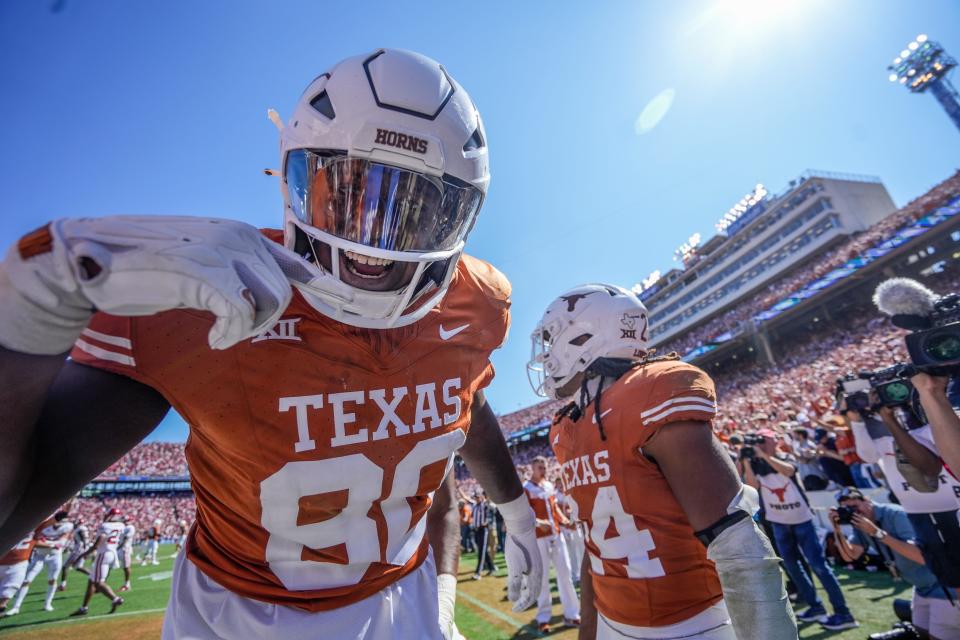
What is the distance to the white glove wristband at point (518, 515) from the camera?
246cm

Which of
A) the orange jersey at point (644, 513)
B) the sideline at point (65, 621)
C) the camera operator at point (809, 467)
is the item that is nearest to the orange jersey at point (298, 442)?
the orange jersey at point (644, 513)

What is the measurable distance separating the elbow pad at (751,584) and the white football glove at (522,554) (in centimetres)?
97

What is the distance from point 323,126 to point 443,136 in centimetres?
43

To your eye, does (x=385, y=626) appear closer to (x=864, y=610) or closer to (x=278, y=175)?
Result: (x=278, y=175)

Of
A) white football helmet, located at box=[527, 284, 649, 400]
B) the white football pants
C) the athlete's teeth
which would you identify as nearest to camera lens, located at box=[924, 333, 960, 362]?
white football helmet, located at box=[527, 284, 649, 400]

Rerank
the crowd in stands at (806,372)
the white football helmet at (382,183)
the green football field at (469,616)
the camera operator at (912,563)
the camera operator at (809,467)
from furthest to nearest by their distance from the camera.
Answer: the crowd in stands at (806,372)
the camera operator at (809,467)
the green football field at (469,616)
the camera operator at (912,563)
the white football helmet at (382,183)

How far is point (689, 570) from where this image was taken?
2160 mm

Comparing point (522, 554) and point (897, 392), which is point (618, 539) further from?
point (897, 392)

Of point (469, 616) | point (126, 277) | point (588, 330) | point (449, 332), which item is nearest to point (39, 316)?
point (126, 277)

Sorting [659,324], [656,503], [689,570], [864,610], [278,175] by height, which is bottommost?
[864,610]

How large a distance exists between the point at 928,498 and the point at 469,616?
6.23 metres

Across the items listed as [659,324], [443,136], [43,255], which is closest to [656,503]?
[443,136]

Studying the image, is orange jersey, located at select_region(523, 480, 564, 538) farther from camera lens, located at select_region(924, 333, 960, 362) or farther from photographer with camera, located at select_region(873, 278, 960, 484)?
camera lens, located at select_region(924, 333, 960, 362)

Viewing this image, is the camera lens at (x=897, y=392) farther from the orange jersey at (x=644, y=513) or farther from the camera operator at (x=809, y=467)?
the camera operator at (x=809, y=467)
